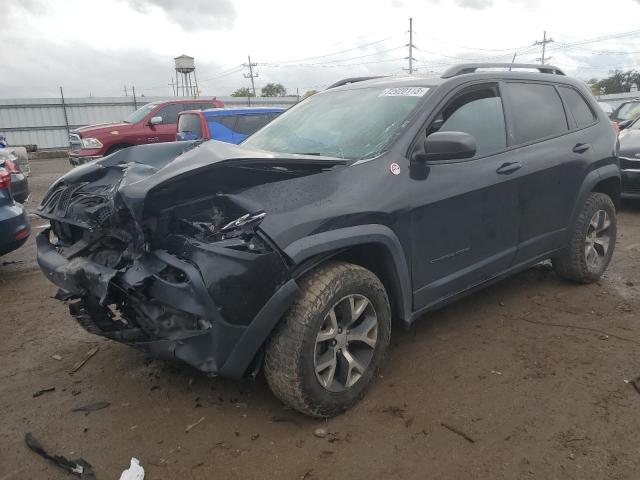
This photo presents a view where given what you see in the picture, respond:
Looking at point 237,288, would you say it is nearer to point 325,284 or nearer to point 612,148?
point 325,284

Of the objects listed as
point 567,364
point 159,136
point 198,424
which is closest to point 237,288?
point 198,424

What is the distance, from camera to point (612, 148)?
14.8ft

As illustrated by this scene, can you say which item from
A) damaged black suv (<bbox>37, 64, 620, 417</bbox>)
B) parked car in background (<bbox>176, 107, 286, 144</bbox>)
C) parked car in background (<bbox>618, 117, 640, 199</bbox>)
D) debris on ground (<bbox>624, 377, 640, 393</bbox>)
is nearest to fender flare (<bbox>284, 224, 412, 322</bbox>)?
damaged black suv (<bbox>37, 64, 620, 417</bbox>)

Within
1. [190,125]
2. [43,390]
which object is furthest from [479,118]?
[190,125]

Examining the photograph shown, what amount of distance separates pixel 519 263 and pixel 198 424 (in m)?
2.55

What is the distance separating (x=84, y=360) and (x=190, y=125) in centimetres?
831

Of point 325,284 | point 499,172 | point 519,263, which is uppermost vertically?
point 499,172

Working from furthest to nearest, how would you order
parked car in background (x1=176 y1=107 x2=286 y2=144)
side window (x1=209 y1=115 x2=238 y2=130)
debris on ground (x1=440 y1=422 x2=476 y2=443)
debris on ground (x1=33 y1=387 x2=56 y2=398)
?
side window (x1=209 y1=115 x2=238 y2=130)
parked car in background (x1=176 y1=107 x2=286 y2=144)
debris on ground (x1=33 y1=387 x2=56 y2=398)
debris on ground (x1=440 y1=422 x2=476 y2=443)

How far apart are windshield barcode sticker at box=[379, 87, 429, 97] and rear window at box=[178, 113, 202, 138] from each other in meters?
7.74

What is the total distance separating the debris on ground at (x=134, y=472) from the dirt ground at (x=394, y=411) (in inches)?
1.6

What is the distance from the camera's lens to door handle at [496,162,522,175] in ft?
11.4

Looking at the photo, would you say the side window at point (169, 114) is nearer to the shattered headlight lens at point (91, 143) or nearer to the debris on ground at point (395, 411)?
the shattered headlight lens at point (91, 143)

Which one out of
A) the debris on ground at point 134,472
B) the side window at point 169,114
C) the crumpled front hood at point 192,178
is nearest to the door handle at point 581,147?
the crumpled front hood at point 192,178

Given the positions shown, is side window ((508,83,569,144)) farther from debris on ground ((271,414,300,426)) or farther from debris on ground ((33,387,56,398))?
debris on ground ((33,387,56,398))
